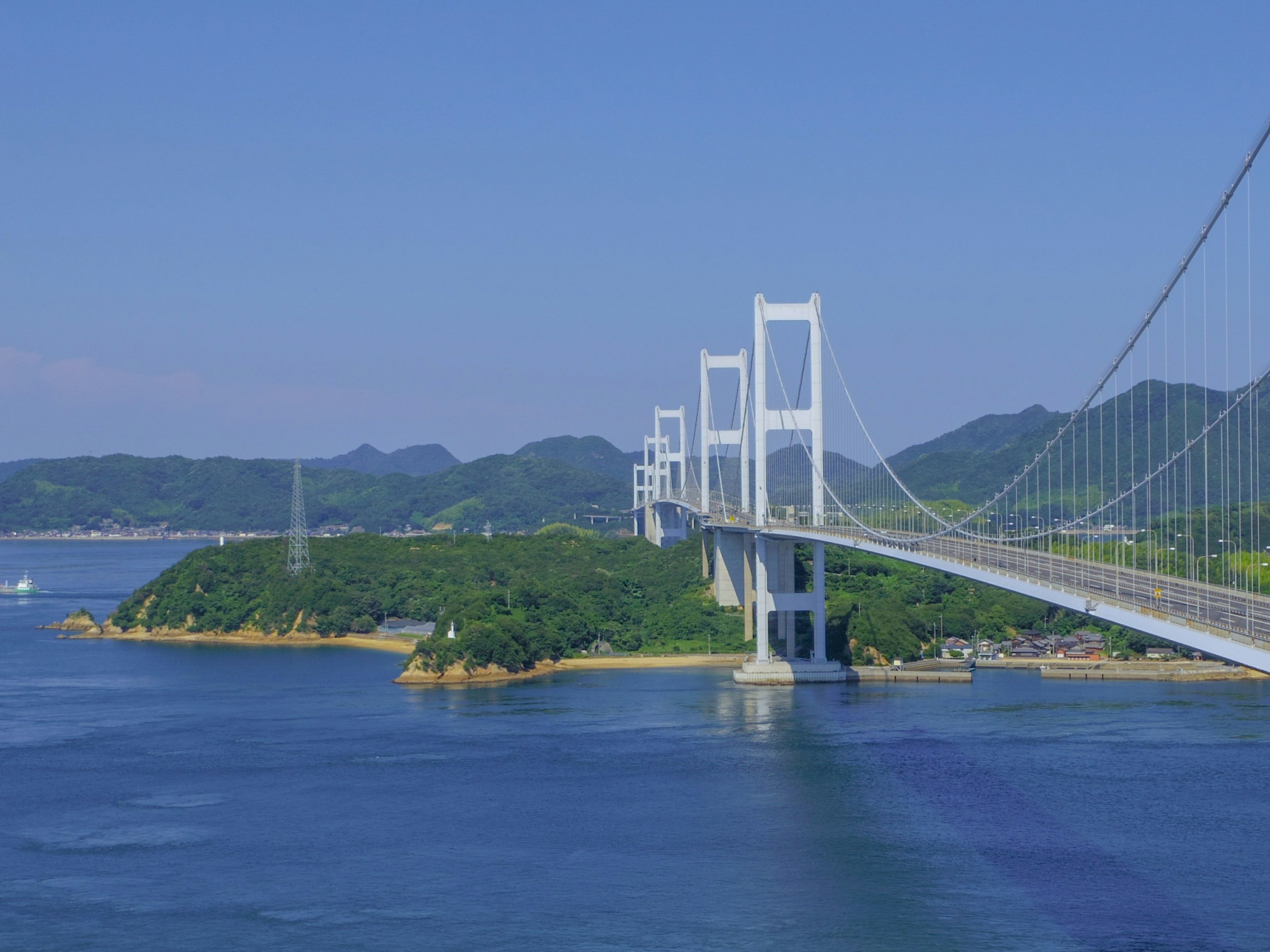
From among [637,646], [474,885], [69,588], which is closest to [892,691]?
[637,646]

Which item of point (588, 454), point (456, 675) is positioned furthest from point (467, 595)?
point (588, 454)

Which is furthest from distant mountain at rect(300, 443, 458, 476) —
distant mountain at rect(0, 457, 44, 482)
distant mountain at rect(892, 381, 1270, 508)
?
distant mountain at rect(892, 381, 1270, 508)

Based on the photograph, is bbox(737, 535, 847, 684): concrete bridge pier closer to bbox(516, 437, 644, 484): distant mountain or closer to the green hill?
the green hill

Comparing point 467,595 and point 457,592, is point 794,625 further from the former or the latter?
point 457,592

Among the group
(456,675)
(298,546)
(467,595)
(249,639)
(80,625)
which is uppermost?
(298,546)

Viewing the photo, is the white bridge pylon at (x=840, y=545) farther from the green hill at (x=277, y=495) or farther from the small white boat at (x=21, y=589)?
the green hill at (x=277, y=495)
